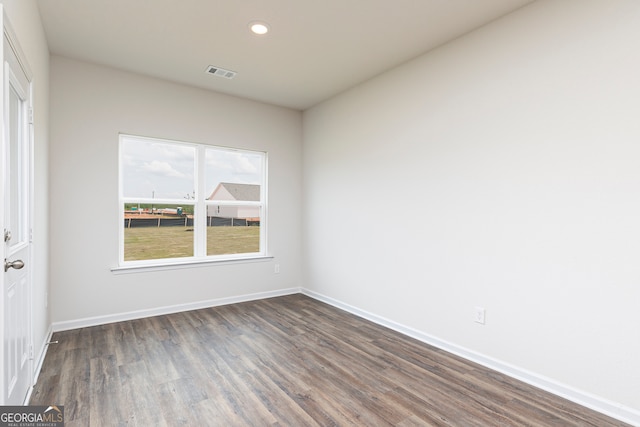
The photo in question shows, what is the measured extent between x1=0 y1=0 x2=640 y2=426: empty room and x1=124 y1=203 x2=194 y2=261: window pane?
0.08ft

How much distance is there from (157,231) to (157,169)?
2.42 feet

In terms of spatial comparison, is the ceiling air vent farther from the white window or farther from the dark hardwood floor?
the dark hardwood floor

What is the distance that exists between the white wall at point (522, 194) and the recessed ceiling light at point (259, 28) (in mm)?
1433

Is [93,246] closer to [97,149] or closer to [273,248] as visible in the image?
[97,149]

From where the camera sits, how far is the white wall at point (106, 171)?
3.40 m

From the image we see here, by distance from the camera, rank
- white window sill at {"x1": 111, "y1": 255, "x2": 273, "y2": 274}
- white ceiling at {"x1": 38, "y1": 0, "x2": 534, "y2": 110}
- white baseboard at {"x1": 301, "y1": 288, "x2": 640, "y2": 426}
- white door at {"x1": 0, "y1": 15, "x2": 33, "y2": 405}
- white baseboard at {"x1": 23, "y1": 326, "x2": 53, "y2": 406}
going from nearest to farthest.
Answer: white door at {"x1": 0, "y1": 15, "x2": 33, "y2": 405}, white baseboard at {"x1": 301, "y1": 288, "x2": 640, "y2": 426}, white baseboard at {"x1": 23, "y1": 326, "x2": 53, "y2": 406}, white ceiling at {"x1": 38, "y1": 0, "x2": 534, "y2": 110}, white window sill at {"x1": 111, "y1": 255, "x2": 273, "y2": 274}

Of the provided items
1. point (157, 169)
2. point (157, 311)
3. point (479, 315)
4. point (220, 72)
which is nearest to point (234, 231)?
point (157, 169)

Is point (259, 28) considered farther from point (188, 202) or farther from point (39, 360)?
point (39, 360)

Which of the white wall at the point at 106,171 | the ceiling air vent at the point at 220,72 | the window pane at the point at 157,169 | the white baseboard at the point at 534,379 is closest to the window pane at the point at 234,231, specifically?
the white wall at the point at 106,171

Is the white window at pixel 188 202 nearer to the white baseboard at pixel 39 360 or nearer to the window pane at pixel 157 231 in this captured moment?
the window pane at pixel 157 231

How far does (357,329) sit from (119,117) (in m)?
3.43

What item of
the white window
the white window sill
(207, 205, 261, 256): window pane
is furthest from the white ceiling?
the white window sill

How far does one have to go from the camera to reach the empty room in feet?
6.86

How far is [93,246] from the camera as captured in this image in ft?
11.7
